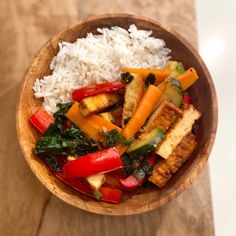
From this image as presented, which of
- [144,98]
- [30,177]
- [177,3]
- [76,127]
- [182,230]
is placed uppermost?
[177,3]

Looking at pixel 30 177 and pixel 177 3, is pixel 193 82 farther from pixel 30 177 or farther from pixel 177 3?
pixel 30 177

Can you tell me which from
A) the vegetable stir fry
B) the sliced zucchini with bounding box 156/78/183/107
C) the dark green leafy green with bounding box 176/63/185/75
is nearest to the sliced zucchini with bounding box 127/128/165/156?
the vegetable stir fry

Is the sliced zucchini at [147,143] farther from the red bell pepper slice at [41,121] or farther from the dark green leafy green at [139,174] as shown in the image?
the red bell pepper slice at [41,121]

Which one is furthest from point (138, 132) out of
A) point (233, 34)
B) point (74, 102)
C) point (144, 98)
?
point (233, 34)

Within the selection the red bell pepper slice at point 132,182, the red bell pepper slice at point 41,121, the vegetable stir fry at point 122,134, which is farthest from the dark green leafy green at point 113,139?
the red bell pepper slice at point 41,121

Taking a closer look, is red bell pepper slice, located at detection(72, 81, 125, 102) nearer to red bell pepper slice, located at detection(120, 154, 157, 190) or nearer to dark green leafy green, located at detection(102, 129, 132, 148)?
dark green leafy green, located at detection(102, 129, 132, 148)

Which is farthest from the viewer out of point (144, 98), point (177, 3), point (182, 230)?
point (177, 3)
